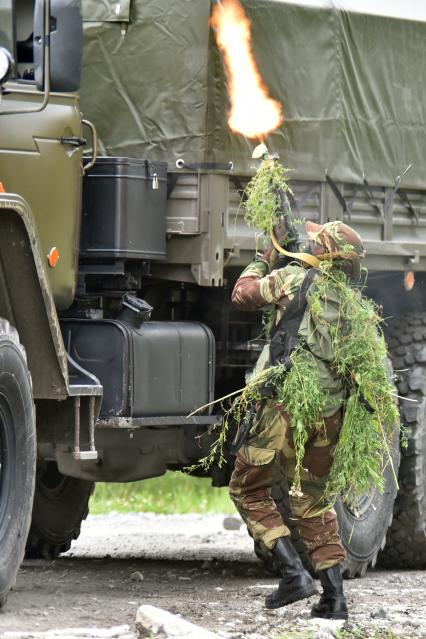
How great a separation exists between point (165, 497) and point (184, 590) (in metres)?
6.62

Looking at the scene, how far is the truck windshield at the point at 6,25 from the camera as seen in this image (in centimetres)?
737

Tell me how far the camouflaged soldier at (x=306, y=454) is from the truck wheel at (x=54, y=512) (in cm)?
255

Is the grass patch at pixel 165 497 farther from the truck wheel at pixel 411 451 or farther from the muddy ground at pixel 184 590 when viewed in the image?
the truck wheel at pixel 411 451

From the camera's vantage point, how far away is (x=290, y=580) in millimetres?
7578

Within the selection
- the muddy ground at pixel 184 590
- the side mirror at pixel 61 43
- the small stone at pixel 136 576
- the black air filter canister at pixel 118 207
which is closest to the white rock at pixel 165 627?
the muddy ground at pixel 184 590

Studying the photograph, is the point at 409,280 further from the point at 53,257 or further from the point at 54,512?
the point at 53,257

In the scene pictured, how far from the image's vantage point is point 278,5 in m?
8.65

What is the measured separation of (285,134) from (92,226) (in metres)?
1.33

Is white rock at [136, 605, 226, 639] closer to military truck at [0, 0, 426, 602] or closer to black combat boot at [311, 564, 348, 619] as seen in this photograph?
military truck at [0, 0, 426, 602]

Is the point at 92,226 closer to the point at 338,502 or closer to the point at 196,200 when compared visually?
the point at 196,200

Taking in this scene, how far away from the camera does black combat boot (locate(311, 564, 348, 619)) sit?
7398mm

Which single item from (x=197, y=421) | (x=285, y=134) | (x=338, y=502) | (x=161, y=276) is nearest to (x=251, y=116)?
(x=285, y=134)

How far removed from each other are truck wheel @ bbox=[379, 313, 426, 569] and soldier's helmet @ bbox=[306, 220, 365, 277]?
7.44 feet

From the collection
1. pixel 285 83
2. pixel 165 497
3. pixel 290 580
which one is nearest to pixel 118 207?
pixel 285 83
